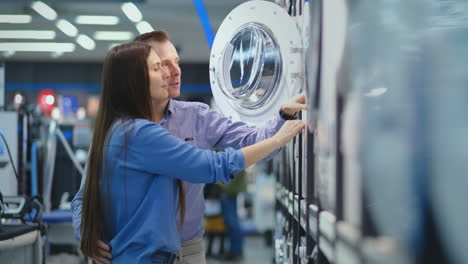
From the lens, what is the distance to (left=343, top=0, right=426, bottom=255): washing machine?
34.7 inches

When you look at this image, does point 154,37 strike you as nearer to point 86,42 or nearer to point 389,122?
point 389,122

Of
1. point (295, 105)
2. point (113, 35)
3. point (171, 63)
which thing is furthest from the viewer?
point (113, 35)

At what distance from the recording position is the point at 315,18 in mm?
1676

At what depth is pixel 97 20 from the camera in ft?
26.2

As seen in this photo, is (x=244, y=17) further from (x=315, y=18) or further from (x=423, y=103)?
(x=423, y=103)

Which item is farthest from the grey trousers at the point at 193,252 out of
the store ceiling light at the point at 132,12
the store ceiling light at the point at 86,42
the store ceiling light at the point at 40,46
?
the store ceiling light at the point at 40,46

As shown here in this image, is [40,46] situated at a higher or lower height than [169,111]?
higher

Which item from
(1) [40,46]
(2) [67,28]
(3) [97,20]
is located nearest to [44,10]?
(3) [97,20]

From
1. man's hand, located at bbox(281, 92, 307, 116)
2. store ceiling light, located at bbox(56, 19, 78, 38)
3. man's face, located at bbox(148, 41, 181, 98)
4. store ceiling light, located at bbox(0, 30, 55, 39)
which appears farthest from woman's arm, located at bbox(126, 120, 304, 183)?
store ceiling light, located at bbox(0, 30, 55, 39)

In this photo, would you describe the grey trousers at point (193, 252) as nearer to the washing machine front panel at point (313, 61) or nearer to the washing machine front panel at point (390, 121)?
the washing machine front panel at point (313, 61)

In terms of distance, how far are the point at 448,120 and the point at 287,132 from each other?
3.30 feet

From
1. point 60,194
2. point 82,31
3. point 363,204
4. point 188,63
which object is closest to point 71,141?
point 60,194

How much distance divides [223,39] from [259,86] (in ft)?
1.05

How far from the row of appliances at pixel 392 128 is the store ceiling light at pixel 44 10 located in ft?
19.2
